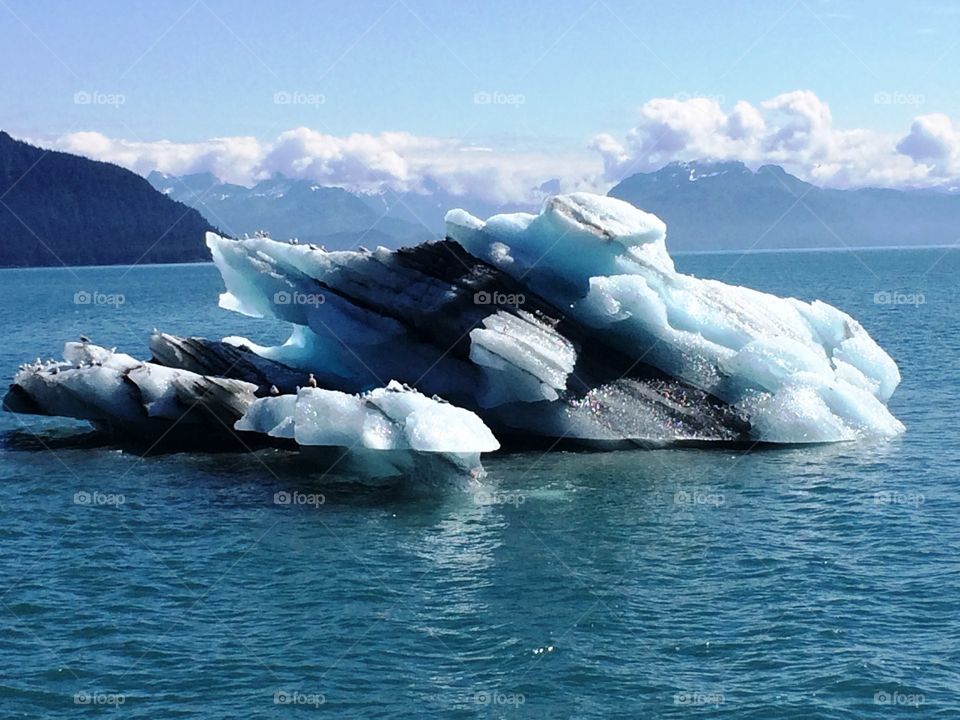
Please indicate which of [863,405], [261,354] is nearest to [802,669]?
[863,405]

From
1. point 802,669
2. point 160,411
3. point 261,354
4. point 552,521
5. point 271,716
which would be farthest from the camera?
point 261,354

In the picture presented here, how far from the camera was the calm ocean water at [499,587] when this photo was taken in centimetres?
2194

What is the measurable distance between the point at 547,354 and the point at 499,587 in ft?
42.2

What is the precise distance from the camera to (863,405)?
140 ft

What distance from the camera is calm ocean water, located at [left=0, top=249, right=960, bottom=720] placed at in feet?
72.0

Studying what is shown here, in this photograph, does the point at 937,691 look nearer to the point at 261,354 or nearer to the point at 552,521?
the point at 552,521

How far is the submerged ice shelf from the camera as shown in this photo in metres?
40.5

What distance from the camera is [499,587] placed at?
89.9ft

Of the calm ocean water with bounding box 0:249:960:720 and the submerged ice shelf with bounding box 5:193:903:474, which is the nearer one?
the calm ocean water with bounding box 0:249:960:720

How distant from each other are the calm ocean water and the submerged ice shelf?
6.06 feet

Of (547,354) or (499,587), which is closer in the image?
(499,587)

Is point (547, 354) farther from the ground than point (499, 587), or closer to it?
farther from the ground

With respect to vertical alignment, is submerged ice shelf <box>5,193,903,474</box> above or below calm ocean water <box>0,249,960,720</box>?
above

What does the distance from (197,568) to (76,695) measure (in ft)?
23.7
